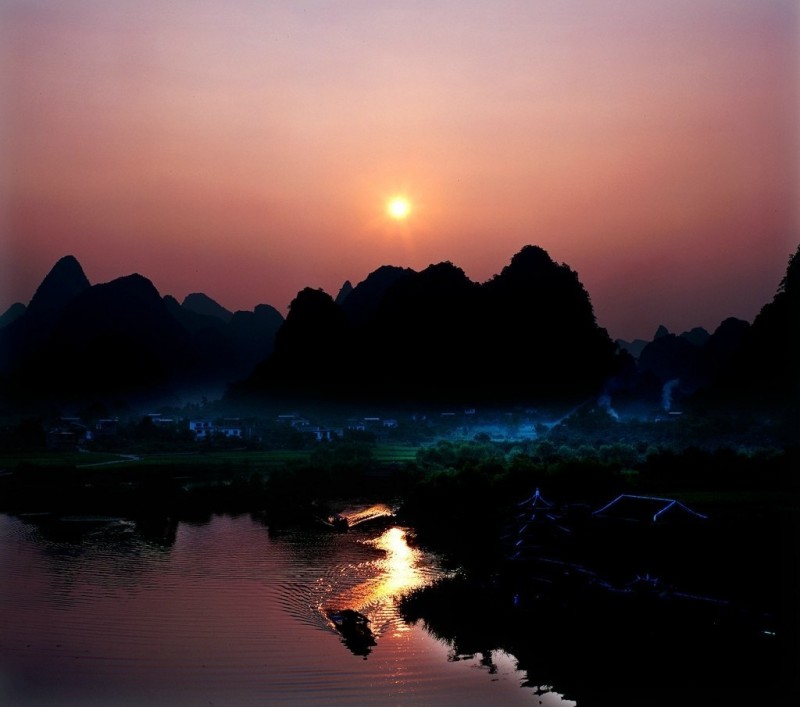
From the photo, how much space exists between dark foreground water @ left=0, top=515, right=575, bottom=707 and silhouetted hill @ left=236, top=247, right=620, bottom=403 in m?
24.6

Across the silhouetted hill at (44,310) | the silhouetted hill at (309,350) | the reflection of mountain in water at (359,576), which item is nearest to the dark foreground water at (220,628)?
the reflection of mountain in water at (359,576)

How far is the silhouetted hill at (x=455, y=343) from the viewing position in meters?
37.5

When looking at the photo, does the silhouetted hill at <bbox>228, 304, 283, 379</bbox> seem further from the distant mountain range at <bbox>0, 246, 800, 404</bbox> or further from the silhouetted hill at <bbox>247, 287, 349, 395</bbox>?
the silhouetted hill at <bbox>247, 287, 349, 395</bbox>

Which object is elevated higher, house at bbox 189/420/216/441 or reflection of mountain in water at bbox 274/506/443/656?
house at bbox 189/420/216/441

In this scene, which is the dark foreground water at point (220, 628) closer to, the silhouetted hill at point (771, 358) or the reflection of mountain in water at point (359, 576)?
the reflection of mountain in water at point (359, 576)

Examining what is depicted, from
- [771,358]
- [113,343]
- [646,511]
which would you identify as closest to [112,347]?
[113,343]

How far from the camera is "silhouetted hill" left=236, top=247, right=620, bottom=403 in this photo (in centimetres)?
3753

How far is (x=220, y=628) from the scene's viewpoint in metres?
9.34

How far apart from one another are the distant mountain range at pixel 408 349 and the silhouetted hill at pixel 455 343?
7cm

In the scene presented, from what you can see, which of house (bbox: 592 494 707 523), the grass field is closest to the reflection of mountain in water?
house (bbox: 592 494 707 523)

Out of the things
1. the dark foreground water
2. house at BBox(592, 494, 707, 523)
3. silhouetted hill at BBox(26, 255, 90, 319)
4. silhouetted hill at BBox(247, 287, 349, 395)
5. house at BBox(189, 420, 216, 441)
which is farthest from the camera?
silhouetted hill at BBox(26, 255, 90, 319)

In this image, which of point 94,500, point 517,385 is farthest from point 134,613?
point 517,385

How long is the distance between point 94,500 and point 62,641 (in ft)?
31.8

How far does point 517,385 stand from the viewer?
37.7m
